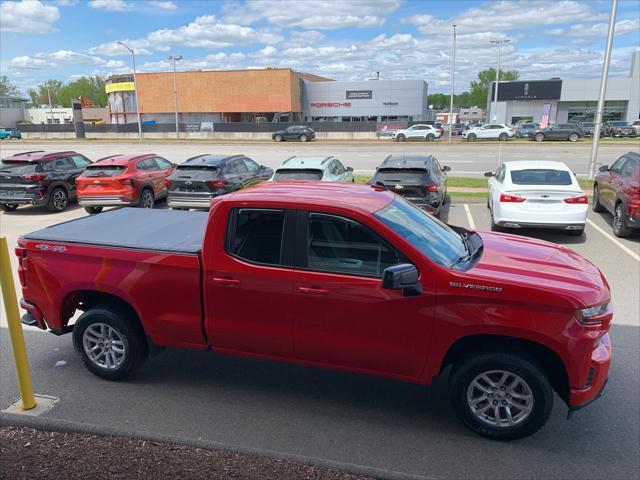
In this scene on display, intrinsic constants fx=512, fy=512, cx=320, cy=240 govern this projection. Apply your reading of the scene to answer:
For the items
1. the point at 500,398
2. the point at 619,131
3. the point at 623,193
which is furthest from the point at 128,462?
the point at 619,131

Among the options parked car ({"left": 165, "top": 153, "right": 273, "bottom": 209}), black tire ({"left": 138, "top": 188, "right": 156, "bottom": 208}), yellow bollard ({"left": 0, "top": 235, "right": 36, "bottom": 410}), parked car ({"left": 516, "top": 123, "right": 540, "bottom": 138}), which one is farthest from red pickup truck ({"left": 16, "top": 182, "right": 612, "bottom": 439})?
parked car ({"left": 516, "top": 123, "right": 540, "bottom": 138})

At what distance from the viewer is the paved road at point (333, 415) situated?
367 cm

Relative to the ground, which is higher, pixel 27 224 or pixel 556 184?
pixel 556 184

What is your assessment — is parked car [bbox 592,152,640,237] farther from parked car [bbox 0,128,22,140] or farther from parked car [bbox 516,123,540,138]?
parked car [bbox 0,128,22,140]

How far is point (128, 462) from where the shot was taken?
342 cm

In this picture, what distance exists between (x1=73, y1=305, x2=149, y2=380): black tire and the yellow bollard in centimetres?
65

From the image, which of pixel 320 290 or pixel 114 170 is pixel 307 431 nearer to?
pixel 320 290

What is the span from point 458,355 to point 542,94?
2697 inches

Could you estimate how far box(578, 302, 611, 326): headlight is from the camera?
3.56 meters

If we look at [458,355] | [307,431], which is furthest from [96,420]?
[458,355]

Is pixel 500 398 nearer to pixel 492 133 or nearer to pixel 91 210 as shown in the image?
pixel 91 210

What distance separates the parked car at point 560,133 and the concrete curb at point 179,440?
143 feet

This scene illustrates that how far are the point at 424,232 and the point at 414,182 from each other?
274 inches

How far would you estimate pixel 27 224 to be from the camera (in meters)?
12.8
